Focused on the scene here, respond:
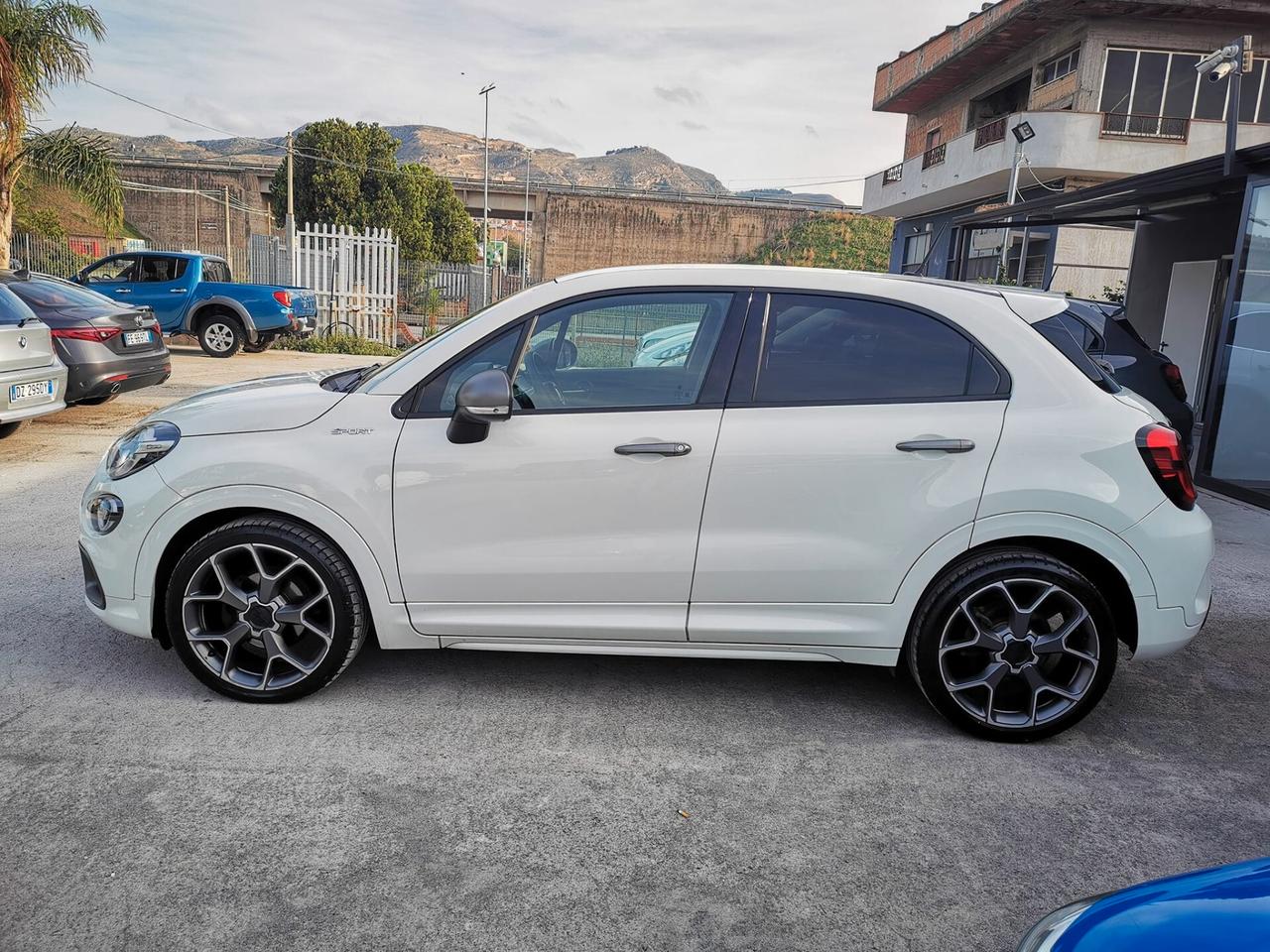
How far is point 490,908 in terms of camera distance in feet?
8.27

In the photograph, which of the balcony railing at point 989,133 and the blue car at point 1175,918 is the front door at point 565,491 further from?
the balcony railing at point 989,133

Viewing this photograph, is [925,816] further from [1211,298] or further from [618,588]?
[1211,298]

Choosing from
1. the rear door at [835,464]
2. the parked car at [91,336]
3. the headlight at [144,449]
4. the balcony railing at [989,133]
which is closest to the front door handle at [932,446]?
the rear door at [835,464]

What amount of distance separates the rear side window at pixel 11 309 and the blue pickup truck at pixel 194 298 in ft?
28.7

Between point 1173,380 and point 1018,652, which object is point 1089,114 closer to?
point 1173,380

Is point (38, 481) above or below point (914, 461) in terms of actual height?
below

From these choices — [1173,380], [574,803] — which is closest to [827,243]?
[1173,380]

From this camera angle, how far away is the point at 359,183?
43531mm

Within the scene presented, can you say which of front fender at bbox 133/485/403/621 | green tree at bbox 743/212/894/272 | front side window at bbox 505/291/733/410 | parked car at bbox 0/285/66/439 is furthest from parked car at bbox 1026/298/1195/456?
green tree at bbox 743/212/894/272

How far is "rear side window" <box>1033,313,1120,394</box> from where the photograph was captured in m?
3.56

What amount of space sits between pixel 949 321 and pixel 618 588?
1.56 metres

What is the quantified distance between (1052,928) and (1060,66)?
28493 mm

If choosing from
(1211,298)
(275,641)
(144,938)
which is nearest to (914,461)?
(275,641)

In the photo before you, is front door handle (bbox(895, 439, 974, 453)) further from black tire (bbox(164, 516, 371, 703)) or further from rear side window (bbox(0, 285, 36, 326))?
rear side window (bbox(0, 285, 36, 326))
